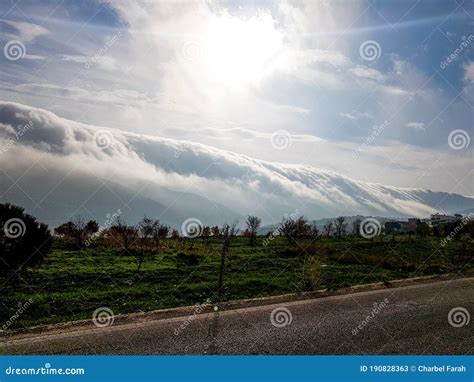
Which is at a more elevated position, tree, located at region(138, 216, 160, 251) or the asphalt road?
tree, located at region(138, 216, 160, 251)

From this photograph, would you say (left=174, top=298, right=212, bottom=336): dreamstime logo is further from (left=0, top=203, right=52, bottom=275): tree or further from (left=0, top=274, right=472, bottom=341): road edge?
(left=0, top=203, right=52, bottom=275): tree

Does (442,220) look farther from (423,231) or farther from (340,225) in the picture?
(340,225)

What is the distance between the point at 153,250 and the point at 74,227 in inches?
435

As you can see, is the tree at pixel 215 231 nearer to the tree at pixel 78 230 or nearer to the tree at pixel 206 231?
the tree at pixel 206 231

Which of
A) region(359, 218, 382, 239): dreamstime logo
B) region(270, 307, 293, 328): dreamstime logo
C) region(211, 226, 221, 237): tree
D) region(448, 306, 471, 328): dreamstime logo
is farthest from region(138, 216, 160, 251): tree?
region(359, 218, 382, 239): dreamstime logo

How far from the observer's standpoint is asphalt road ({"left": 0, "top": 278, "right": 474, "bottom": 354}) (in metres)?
8.31

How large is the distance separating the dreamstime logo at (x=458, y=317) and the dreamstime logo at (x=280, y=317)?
399 cm

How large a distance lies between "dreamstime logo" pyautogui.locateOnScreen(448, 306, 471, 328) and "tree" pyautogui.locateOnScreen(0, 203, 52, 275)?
12.5 m

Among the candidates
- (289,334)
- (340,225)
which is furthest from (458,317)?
(340,225)

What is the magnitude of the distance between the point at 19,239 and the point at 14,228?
0.43 m

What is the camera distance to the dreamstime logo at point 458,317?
10488mm

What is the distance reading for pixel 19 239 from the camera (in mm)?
13383

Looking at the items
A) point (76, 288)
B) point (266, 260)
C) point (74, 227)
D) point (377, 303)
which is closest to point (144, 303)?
point (76, 288)

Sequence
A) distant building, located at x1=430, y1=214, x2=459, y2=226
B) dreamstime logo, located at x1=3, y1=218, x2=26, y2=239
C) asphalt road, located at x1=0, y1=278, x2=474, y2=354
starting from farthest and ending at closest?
distant building, located at x1=430, y1=214, x2=459, y2=226 → dreamstime logo, located at x1=3, y1=218, x2=26, y2=239 → asphalt road, located at x1=0, y1=278, x2=474, y2=354
